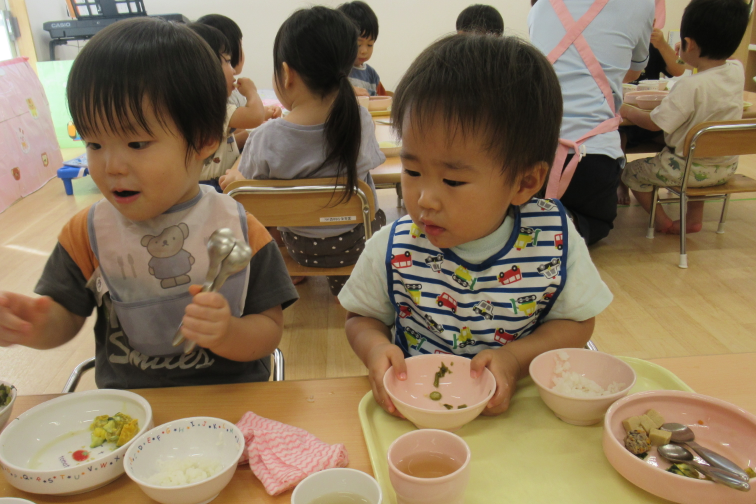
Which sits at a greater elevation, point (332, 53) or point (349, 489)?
point (332, 53)

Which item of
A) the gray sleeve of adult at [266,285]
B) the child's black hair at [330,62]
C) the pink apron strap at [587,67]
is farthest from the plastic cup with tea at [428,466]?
the pink apron strap at [587,67]

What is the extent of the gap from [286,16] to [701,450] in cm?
632

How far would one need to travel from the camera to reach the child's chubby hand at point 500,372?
74 centimetres

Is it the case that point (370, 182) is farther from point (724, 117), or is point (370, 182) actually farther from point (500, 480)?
point (724, 117)

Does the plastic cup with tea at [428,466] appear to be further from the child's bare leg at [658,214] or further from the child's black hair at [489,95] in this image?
the child's bare leg at [658,214]

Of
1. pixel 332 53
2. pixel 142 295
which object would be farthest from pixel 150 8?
pixel 142 295

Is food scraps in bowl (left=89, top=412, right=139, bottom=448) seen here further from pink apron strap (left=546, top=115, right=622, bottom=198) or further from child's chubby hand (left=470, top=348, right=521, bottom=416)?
pink apron strap (left=546, top=115, right=622, bottom=198)

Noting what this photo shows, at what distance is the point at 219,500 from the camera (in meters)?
0.63

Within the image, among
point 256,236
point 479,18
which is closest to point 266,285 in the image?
point 256,236

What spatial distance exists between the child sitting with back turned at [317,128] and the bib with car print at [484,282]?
0.80m

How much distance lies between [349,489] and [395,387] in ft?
0.73

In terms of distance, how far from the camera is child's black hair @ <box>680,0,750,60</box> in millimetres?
2662

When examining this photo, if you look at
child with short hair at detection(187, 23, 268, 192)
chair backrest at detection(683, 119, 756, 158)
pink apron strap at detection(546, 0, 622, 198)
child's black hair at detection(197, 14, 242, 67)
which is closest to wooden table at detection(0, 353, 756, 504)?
child with short hair at detection(187, 23, 268, 192)

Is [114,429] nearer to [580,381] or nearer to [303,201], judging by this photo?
[580,381]
